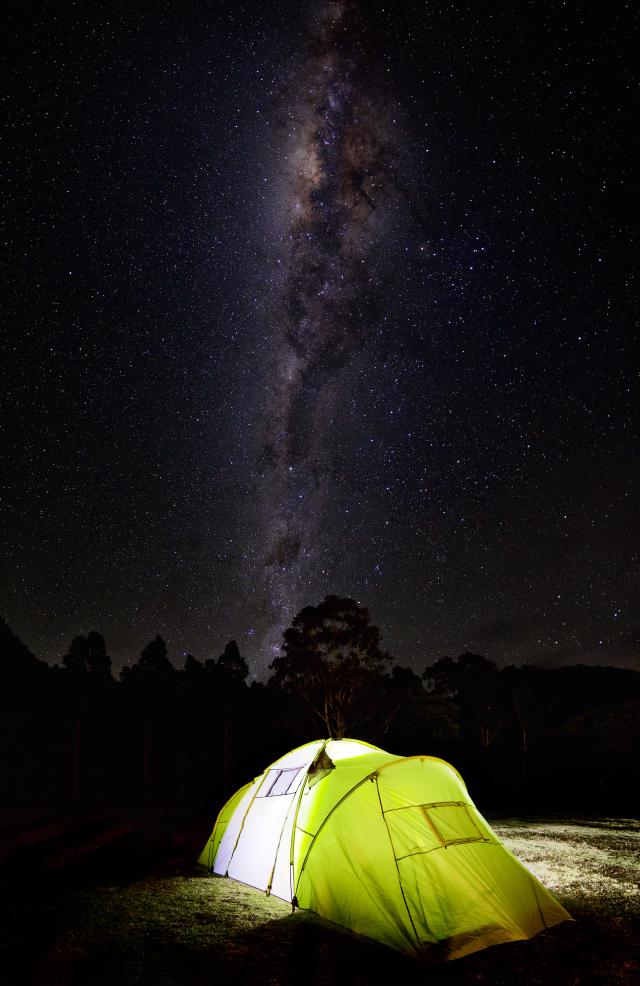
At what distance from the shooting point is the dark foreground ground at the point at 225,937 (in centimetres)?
516

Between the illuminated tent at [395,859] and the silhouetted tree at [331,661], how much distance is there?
25.5m

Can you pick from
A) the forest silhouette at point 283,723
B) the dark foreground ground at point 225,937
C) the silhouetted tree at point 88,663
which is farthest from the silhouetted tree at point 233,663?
the dark foreground ground at point 225,937

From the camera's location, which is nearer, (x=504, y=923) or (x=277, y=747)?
(x=504, y=923)

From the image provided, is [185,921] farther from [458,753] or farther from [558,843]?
[458,753]

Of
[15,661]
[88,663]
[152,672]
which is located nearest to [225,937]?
[88,663]

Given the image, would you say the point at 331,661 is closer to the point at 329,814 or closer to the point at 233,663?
the point at 233,663

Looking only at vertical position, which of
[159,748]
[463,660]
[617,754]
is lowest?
[617,754]

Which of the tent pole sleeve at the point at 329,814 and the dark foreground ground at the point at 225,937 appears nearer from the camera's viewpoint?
the dark foreground ground at the point at 225,937

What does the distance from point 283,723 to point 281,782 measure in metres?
31.2

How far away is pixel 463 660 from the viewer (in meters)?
47.4

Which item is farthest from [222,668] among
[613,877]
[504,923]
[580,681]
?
[580,681]

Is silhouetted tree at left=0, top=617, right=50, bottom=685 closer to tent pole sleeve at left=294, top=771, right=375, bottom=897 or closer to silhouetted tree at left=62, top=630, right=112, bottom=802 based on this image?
A: silhouetted tree at left=62, top=630, right=112, bottom=802

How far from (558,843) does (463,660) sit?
3517 cm

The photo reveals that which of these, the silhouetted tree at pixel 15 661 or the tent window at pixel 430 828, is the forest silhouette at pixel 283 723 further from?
the tent window at pixel 430 828
